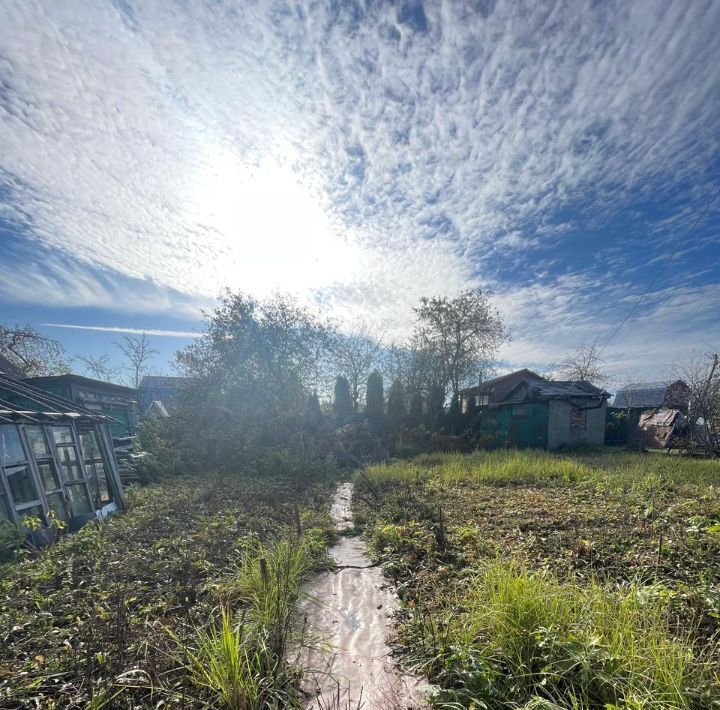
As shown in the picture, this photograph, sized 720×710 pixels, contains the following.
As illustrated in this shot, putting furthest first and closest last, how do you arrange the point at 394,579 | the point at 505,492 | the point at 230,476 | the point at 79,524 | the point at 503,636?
the point at 230,476 → the point at 505,492 → the point at 79,524 → the point at 394,579 → the point at 503,636

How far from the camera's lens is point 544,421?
18000 millimetres

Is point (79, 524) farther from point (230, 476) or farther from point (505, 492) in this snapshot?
point (505, 492)

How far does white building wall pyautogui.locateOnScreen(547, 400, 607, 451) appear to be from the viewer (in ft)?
58.5

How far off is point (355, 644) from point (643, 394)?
3282 centimetres

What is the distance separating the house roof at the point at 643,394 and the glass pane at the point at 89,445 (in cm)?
2965

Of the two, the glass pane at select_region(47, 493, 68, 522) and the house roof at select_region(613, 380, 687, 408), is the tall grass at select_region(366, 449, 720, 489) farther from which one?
the house roof at select_region(613, 380, 687, 408)

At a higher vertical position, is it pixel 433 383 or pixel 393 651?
pixel 433 383

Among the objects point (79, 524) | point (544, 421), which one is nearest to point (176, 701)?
point (79, 524)

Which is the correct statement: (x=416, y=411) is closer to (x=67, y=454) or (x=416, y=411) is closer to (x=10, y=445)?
(x=67, y=454)

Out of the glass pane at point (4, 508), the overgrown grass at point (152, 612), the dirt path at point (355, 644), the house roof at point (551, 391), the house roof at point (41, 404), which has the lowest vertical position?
the dirt path at point (355, 644)

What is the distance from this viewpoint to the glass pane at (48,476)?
19.6ft

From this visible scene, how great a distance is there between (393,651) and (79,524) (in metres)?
6.42

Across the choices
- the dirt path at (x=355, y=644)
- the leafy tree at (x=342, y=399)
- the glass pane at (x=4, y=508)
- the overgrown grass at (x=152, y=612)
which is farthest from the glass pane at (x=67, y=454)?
the leafy tree at (x=342, y=399)

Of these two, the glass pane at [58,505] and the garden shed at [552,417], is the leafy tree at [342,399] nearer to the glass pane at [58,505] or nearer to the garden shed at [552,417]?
the garden shed at [552,417]
